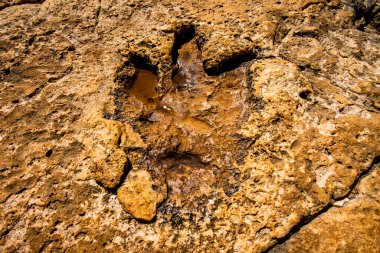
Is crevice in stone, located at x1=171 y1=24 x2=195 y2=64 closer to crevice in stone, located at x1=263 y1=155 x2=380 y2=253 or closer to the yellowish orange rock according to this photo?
the yellowish orange rock

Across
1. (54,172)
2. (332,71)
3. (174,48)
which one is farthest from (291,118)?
(54,172)

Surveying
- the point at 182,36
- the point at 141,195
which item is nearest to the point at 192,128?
the point at 141,195

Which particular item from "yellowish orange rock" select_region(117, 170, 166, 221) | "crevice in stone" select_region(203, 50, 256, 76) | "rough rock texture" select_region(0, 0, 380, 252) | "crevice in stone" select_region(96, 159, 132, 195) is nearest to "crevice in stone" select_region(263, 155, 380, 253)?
"rough rock texture" select_region(0, 0, 380, 252)

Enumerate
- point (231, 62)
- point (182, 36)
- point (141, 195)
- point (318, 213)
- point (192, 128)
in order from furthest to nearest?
point (182, 36), point (231, 62), point (192, 128), point (141, 195), point (318, 213)

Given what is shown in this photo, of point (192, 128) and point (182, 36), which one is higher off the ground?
point (182, 36)

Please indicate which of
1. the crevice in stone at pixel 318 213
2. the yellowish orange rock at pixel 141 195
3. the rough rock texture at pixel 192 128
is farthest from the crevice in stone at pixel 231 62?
the crevice in stone at pixel 318 213

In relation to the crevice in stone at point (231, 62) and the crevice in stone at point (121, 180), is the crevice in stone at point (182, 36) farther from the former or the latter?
the crevice in stone at point (121, 180)

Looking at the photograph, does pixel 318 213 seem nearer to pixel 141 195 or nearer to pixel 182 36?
pixel 141 195

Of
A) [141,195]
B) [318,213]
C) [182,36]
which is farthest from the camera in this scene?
[182,36]
